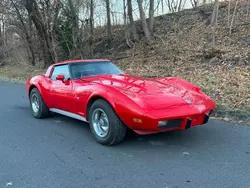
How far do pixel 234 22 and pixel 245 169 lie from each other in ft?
37.7

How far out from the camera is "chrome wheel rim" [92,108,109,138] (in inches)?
158

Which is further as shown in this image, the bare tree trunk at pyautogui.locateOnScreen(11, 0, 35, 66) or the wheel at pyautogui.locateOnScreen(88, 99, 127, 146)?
the bare tree trunk at pyautogui.locateOnScreen(11, 0, 35, 66)

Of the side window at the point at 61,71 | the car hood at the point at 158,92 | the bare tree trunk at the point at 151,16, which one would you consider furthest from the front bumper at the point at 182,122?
the bare tree trunk at the point at 151,16

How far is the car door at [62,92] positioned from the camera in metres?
4.66

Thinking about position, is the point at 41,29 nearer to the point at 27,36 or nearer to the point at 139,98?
the point at 27,36

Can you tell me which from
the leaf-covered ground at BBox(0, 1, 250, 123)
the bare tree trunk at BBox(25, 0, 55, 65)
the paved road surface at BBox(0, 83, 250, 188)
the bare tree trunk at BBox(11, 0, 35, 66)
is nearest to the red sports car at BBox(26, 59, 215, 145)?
the paved road surface at BBox(0, 83, 250, 188)

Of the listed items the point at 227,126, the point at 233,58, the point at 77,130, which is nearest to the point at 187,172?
the point at 227,126

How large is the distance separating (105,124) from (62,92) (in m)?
1.30

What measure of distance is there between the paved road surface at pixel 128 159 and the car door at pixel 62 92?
47 cm

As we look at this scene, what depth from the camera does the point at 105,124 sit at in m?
4.02

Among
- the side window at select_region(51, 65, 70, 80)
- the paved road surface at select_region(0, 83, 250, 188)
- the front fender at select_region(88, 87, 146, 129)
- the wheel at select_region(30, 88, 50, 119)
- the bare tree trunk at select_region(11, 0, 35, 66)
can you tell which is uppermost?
the bare tree trunk at select_region(11, 0, 35, 66)

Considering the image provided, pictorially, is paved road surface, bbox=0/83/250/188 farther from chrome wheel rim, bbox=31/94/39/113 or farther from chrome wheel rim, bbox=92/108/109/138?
chrome wheel rim, bbox=31/94/39/113

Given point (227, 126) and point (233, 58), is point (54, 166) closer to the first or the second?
point (227, 126)

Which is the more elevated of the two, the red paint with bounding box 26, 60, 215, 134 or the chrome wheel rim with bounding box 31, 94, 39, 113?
the red paint with bounding box 26, 60, 215, 134
